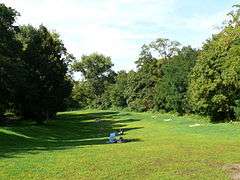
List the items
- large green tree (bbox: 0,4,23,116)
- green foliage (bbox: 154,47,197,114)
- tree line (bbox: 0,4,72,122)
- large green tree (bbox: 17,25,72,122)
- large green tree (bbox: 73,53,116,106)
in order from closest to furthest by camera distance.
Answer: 1. large green tree (bbox: 0,4,23,116)
2. tree line (bbox: 0,4,72,122)
3. large green tree (bbox: 17,25,72,122)
4. green foliage (bbox: 154,47,197,114)
5. large green tree (bbox: 73,53,116,106)

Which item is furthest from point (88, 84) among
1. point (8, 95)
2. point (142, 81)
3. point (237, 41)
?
point (237, 41)

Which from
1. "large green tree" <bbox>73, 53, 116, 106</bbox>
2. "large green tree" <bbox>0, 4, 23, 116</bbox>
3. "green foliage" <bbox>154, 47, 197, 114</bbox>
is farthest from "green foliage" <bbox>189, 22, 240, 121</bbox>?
"large green tree" <bbox>73, 53, 116, 106</bbox>

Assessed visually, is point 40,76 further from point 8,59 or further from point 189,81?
point 189,81

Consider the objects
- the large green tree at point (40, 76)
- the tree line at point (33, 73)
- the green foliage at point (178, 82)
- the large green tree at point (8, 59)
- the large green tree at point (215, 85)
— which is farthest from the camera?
the green foliage at point (178, 82)

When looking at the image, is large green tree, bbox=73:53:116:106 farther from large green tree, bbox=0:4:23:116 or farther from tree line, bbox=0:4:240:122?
large green tree, bbox=0:4:23:116

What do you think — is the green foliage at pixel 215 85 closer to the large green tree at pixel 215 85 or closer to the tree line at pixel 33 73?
the large green tree at pixel 215 85

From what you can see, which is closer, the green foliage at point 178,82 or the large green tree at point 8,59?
the large green tree at point 8,59

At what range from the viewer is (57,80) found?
211ft

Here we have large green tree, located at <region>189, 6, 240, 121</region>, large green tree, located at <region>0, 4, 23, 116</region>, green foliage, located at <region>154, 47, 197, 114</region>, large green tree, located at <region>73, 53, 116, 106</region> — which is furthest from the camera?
large green tree, located at <region>73, 53, 116, 106</region>

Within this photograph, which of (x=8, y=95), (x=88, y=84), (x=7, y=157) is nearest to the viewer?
(x=7, y=157)

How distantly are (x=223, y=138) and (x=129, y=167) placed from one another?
1750cm

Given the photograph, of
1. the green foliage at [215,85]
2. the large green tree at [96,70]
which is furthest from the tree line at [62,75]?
the large green tree at [96,70]

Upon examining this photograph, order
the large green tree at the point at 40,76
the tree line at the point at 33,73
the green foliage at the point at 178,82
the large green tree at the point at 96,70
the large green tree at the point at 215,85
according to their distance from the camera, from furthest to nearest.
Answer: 1. the large green tree at the point at 96,70
2. the green foliage at the point at 178,82
3. the large green tree at the point at 40,76
4. the large green tree at the point at 215,85
5. the tree line at the point at 33,73

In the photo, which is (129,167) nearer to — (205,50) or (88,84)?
(205,50)
